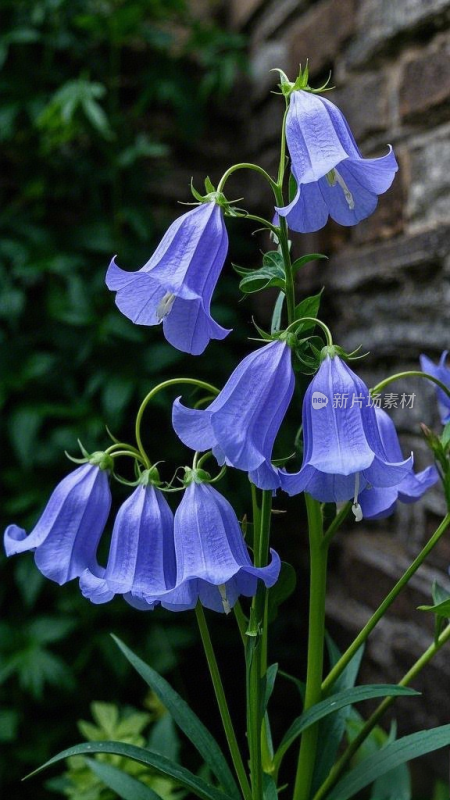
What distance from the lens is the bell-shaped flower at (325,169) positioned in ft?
1.81

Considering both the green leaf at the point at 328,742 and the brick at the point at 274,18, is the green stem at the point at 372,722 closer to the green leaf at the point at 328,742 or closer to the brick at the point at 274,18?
the green leaf at the point at 328,742

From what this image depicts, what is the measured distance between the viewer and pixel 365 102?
1304mm

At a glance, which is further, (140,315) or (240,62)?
(240,62)

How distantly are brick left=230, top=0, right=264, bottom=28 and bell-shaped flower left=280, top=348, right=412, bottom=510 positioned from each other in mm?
1440

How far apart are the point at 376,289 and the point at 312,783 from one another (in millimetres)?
802

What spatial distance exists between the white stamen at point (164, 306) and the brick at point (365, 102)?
800 millimetres

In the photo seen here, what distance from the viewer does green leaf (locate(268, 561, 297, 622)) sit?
671 millimetres

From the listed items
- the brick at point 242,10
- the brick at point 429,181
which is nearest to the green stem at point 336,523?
the brick at point 429,181

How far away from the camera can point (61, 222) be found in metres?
1.68

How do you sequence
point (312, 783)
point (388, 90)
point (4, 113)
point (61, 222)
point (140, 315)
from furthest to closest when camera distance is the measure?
1. point (61, 222)
2. point (4, 113)
3. point (388, 90)
4. point (312, 783)
5. point (140, 315)

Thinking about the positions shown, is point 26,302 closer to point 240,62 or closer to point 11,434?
point 11,434

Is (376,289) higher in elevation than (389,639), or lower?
higher

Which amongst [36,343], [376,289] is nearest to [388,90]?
[376,289]

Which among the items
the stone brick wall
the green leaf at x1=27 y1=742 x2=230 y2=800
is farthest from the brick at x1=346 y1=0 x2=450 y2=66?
the green leaf at x1=27 y1=742 x2=230 y2=800
